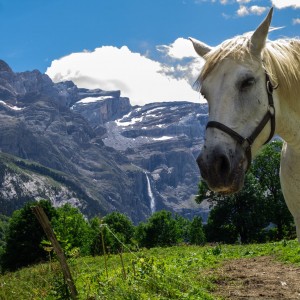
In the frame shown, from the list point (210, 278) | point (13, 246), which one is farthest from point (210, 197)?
point (210, 278)

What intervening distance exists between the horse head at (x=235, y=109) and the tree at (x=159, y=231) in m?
71.0

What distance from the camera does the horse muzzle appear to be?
424 cm

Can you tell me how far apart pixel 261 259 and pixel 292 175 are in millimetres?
10795

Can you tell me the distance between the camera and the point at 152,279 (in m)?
7.80

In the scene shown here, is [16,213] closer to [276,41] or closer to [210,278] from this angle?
[210,278]

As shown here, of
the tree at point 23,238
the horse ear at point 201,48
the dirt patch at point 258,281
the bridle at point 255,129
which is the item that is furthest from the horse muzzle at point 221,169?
the tree at point 23,238

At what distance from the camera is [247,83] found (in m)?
4.64

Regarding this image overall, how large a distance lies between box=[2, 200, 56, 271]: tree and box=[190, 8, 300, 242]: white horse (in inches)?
2094

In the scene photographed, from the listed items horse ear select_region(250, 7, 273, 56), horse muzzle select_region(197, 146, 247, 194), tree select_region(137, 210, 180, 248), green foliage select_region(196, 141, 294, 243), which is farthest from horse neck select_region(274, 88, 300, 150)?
tree select_region(137, 210, 180, 248)

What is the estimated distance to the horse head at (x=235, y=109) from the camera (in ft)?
14.1

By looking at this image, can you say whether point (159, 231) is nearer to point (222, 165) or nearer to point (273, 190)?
point (273, 190)

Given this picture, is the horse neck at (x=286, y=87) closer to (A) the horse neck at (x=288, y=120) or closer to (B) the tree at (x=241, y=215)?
(A) the horse neck at (x=288, y=120)

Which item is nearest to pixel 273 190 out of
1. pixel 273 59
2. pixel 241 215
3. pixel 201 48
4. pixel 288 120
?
pixel 241 215

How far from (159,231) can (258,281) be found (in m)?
67.0
